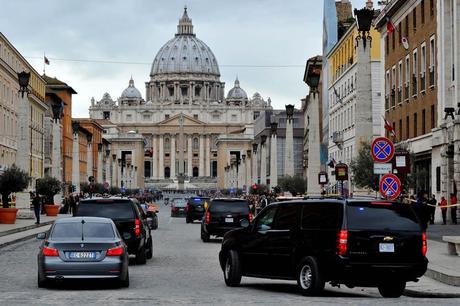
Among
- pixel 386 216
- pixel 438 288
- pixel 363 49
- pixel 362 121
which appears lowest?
pixel 438 288

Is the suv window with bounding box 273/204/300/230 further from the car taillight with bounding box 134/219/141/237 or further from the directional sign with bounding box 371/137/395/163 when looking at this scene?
the directional sign with bounding box 371/137/395/163

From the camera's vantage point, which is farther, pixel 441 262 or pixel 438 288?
pixel 441 262

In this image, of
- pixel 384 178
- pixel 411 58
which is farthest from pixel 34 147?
pixel 384 178

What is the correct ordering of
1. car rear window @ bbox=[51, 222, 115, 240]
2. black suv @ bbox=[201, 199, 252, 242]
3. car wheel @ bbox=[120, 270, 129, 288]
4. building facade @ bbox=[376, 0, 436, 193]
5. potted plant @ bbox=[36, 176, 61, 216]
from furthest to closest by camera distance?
potted plant @ bbox=[36, 176, 61, 216]
building facade @ bbox=[376, 0, 436, 193]
black suv @ bbox=[201, 199, 252, 242]
car rear window @ bbox=[51, 222, 115, 240]
car wheel @ bbox=[120, 270, 129, 288]

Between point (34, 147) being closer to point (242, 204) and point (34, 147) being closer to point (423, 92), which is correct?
point (423, 92)

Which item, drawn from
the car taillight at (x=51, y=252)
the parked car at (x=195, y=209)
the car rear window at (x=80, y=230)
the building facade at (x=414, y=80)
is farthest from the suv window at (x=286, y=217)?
the parked car at (x=195, y=209)

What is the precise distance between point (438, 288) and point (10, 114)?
72823 mm

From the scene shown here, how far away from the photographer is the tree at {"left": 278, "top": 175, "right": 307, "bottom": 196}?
7849 cm

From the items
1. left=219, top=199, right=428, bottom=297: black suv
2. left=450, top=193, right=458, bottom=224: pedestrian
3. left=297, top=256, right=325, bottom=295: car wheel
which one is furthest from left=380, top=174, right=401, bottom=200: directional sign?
left=450, top=193, right=458, bottom=224: pedestrian

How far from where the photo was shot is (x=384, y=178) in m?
28.7

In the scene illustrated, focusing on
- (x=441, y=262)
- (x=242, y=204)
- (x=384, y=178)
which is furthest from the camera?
(x=242, y=204)

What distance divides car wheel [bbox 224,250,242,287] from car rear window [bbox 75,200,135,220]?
653 cm

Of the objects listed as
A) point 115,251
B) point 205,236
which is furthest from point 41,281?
point 205,236

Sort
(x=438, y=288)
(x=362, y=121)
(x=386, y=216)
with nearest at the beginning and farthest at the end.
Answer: (x=386, y=216) < (x=438, y=288) < (x=362, y=121)
